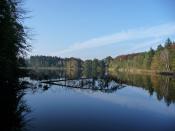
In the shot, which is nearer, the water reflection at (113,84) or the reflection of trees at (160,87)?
the reflection of trees at (160,87)

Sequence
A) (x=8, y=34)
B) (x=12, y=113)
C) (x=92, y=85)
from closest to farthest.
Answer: (x=12, y=113) → (x=8, y=34) → (x=92, y=85)

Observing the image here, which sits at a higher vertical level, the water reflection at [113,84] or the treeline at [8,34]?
the treeline at [8,34]

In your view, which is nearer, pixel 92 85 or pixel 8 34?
pixel 8 34

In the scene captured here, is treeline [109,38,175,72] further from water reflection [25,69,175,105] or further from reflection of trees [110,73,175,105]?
water reflection [25,69,175,105]

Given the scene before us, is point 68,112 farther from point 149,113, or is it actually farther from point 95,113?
point 149,113

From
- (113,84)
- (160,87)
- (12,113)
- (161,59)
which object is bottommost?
(12,113)

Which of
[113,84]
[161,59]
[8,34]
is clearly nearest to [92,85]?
[113,84]

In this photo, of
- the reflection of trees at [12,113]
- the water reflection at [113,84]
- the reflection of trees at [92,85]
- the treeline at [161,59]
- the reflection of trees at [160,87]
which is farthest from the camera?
the treeline at [161,59]

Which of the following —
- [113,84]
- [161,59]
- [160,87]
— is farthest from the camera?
[161,59]

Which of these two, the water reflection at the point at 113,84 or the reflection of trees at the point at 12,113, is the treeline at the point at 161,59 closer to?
the water reflection at the point at 113,84

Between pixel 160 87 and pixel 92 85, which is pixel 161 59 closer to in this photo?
pixel 160 87

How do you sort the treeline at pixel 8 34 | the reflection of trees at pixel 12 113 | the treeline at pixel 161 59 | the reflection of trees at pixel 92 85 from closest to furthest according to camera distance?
the reflection of trees at pixel 12 113
the treeline at pixel 8 34
the reflection of trees at pixel 92 85
the treeline at pixel 161 59

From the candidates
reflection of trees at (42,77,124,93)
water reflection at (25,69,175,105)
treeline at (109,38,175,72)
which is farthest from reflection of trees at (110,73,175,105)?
treeline at (109,38,175,72)

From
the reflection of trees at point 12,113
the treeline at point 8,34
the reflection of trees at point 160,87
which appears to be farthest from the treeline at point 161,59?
the reflection of trees at point 12,113
